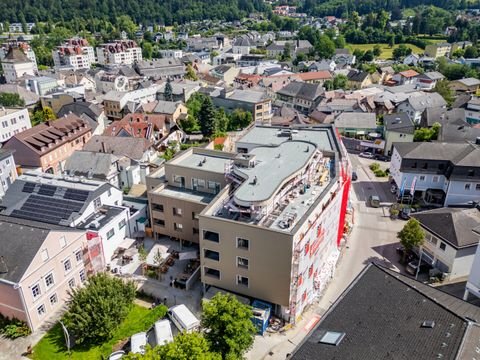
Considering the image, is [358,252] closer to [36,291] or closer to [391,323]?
[391,323]

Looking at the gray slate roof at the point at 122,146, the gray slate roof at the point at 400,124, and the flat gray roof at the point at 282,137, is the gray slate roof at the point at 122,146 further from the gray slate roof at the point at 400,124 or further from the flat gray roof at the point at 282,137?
the gray slate roof at the point at 400,124

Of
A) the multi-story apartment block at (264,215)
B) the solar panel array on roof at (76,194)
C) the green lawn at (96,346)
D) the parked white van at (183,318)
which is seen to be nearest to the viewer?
the green lawn at (96,346)

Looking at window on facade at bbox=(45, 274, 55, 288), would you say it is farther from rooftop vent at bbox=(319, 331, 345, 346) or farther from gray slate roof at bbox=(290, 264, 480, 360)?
rooftop vent at bbox=(319, 331, 345, 346)

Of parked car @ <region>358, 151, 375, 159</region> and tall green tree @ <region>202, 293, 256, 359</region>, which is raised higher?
tall green tree @ <region>202, 293, 256, 359</region>

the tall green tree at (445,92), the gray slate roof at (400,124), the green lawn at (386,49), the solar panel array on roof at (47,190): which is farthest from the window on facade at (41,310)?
the green lawn at (386,49)

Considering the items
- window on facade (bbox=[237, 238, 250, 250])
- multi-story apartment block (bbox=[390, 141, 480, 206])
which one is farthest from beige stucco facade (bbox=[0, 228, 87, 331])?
multi-story apartment block (bbox=[390, 141, 480, 206])

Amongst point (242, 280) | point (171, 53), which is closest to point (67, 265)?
point (242, 280)
